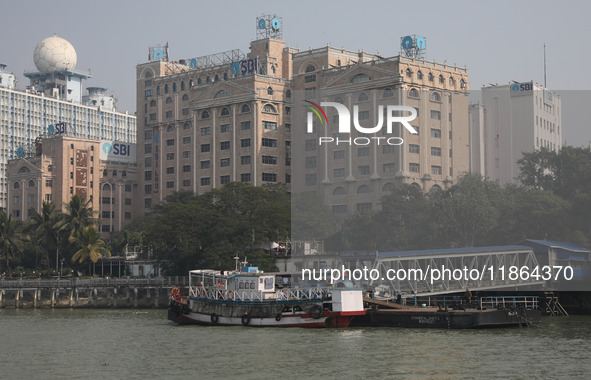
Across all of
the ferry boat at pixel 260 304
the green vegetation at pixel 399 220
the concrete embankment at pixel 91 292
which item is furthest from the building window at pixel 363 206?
the ferry boat at pixel 260 304

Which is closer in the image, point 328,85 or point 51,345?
point 51,345

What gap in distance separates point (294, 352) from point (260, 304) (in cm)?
1895

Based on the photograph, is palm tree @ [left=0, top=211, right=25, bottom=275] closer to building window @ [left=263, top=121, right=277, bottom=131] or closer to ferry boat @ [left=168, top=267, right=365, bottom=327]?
building window @ [left=263, top=121, right=277, bottom=131]

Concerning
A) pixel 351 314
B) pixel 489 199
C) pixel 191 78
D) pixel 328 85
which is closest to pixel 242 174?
pixel 328 85

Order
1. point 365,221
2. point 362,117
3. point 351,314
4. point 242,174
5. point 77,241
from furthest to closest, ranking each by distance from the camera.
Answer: point 242,174 < point 362,117 < point 77,241 < point 365,221 < point 351,314

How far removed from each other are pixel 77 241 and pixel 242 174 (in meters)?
38.1

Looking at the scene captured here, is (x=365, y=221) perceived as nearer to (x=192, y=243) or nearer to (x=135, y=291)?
(x=192, y=243)

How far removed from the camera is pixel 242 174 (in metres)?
172

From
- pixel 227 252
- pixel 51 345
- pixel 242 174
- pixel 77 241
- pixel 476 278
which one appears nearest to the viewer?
pixel 51 345

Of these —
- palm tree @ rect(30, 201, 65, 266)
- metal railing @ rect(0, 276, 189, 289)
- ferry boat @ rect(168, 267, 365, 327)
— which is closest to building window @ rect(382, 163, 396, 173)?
metal railing @ rect(0, 276, 189, 289)

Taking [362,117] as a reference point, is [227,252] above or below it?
below

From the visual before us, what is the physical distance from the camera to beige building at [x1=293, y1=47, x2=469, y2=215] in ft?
494

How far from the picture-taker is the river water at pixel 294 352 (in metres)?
54.1

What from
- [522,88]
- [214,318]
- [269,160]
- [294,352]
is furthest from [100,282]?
[522,88]
